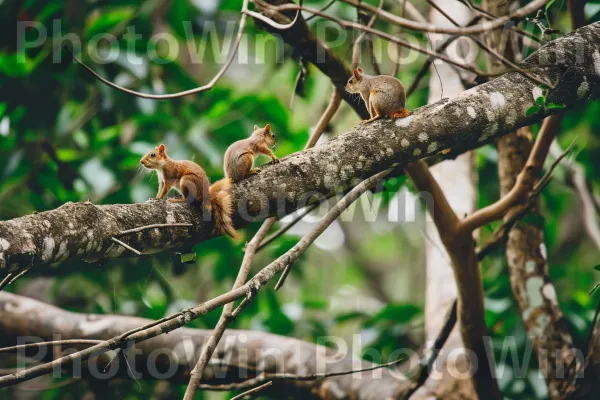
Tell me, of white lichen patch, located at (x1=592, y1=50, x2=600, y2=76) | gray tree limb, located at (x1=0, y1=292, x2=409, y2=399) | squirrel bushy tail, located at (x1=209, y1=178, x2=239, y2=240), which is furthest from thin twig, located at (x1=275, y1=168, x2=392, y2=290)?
gray tree limb, located at (x1=0, y1=292, x2=409, y2=399)

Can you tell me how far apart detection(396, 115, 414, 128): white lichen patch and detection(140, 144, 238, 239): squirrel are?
0.80 meters

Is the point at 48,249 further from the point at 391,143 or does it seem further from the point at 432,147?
the point at 432,147

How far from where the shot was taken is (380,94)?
327 centimetres

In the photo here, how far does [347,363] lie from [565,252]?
3870 mm

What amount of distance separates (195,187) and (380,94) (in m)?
1.07

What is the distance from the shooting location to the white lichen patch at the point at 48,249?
2.08 meters

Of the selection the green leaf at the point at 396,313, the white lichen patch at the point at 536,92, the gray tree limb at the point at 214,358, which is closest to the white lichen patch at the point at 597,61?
the white lichen patch at the point at 536,92

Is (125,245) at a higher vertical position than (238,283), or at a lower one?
higher

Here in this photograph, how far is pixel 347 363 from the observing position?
4.31m

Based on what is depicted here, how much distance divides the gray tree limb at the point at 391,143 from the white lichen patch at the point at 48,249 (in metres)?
0.31

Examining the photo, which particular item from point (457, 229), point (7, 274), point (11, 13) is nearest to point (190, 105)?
point (11, 13)

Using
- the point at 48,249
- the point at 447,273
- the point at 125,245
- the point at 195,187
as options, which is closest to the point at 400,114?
the point at 195,187

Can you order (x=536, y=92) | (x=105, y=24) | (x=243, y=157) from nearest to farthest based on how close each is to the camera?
(x=536, y=92)
(x=243, y=157)
(x=105, y=24)

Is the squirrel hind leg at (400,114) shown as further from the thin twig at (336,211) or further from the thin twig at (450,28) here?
the thin twig at (450,28)
